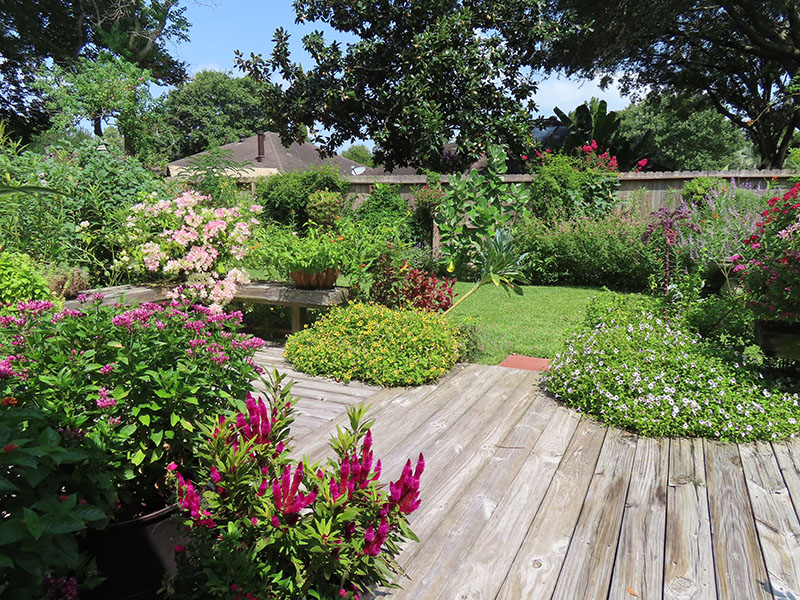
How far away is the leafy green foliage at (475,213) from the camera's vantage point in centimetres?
547

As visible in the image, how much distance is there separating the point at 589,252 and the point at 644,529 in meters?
7.14

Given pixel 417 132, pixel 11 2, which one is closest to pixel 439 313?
pixel 417 132

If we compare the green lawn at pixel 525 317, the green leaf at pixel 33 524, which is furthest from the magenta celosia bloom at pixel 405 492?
the green lawn at pixel 525 317

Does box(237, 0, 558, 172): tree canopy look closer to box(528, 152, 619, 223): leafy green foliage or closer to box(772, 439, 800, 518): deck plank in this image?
box(528, 152, 619, 223): leafy green foliage

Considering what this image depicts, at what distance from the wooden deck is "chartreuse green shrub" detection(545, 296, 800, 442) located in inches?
3.9

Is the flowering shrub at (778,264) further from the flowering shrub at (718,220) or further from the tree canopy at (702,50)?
the tree canopy at (702,50)

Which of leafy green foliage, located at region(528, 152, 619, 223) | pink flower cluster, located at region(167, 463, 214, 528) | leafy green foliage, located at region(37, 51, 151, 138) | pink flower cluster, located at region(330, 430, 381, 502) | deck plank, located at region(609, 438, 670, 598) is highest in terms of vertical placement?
leafy green foliage, located at region(37, 51, 151, 138)

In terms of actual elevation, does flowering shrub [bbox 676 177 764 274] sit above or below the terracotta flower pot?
above

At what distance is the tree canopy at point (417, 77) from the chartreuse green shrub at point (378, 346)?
25.2ft

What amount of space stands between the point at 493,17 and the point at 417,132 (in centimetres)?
302

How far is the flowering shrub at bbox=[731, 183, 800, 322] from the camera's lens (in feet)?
10.2

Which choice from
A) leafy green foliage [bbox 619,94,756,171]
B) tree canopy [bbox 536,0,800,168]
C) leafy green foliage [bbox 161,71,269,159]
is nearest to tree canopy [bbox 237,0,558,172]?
tree canopy [bbox 536,0,800,168]

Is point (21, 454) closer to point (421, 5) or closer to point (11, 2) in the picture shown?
point (421, 5)

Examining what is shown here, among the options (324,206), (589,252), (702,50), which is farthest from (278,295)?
(702,50)
